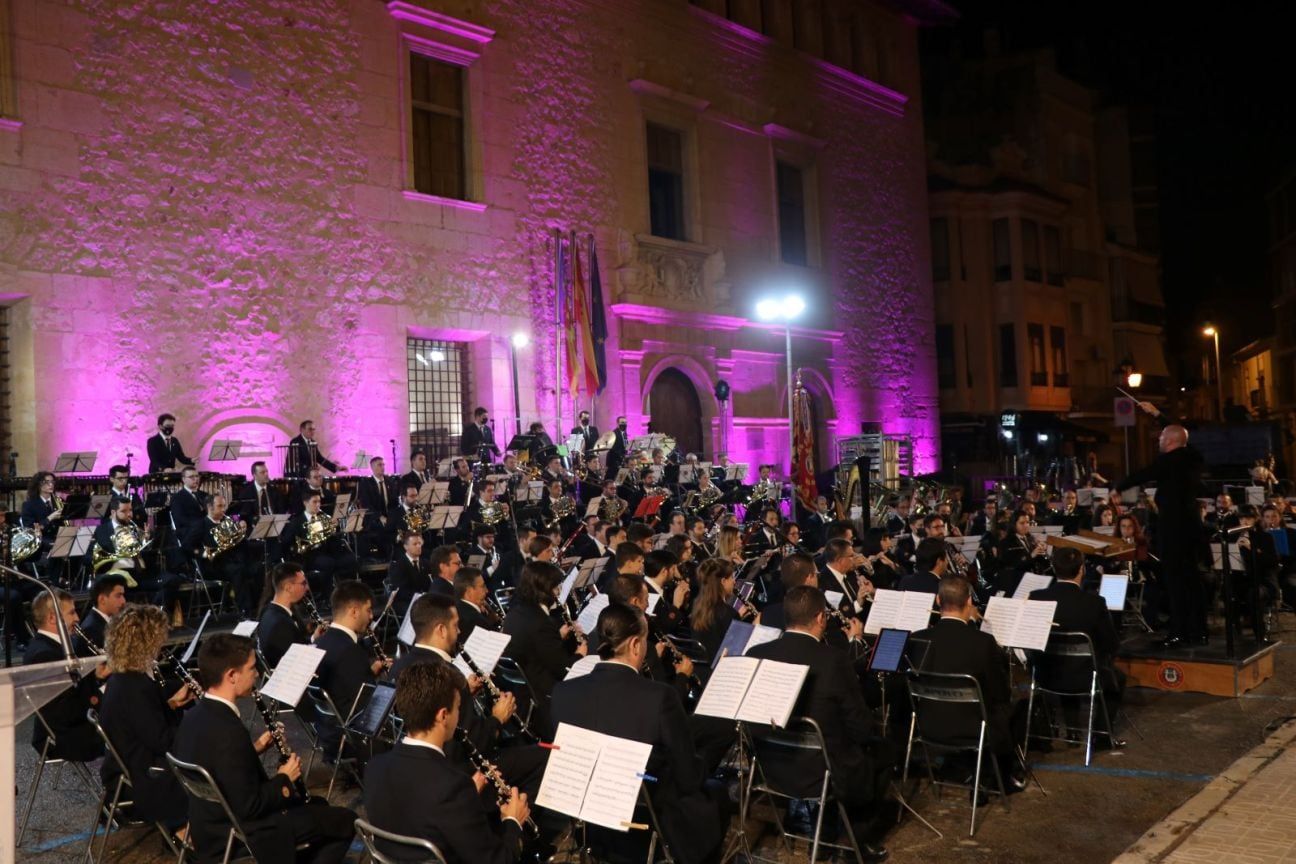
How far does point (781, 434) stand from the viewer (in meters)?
25.6

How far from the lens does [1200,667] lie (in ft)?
31.0

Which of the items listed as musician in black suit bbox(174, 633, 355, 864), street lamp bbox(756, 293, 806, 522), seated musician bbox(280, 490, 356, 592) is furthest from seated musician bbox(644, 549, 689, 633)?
street lamp bbox(756, 293, 806, 522)

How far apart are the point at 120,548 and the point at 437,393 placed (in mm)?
8244

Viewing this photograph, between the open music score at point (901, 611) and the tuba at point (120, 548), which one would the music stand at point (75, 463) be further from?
the open music score at point (901, 611)

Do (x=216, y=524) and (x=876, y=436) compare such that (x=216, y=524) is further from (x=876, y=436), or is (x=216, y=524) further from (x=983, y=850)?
(x=876, y=436)

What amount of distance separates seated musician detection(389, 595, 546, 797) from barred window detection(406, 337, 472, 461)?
42.6ft

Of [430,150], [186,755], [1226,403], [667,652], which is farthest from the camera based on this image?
[1226,403]

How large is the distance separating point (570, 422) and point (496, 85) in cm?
625

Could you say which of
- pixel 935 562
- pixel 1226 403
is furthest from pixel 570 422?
pixel 1226 403

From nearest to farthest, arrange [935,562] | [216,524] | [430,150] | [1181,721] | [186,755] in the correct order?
1. [186,755]
2. [1181,721]
3. [935,562]
4. [216,524]
5. [430,150]

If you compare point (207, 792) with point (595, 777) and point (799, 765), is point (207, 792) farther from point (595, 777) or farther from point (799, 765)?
point (799, 765)

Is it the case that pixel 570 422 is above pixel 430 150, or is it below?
below

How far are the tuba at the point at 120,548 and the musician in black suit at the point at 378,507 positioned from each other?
284 cm

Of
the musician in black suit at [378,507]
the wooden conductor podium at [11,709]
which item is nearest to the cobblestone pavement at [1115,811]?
the wooden conductor podium at [11,709]
